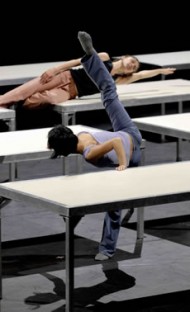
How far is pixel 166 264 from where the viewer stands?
6.35 meters

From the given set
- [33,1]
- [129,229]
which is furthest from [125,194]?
[33,1]

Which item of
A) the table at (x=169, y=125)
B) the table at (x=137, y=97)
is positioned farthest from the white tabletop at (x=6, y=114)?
the table at (x=169, y=125)

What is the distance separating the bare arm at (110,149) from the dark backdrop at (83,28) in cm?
478

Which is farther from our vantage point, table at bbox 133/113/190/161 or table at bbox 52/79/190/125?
table at bbox 52/79/190/125

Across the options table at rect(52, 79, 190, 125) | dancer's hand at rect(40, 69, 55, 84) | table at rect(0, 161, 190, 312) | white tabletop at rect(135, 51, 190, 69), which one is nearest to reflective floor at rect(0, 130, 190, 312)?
table at rect(0, 161, 190, 312)

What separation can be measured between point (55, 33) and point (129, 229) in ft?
13.7

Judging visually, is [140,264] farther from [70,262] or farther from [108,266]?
[70,262]

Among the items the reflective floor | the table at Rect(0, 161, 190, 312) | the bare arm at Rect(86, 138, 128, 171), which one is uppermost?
the bare arm at Rect(86, 138, 128, 171)

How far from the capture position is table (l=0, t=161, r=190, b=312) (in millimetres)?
5352

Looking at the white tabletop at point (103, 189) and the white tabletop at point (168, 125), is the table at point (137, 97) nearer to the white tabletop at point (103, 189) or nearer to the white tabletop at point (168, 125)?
the white tabletop at point (168, 125)

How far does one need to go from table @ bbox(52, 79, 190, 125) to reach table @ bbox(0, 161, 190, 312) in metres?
2.04

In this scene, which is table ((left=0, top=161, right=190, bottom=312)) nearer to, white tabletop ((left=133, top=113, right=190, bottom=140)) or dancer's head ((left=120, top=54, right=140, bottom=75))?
white tabletop ((left=133, top=113, right=190, bottom=140))

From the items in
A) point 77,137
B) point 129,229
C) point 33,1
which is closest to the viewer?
Result: point 77,137

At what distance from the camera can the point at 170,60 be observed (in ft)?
32.7
